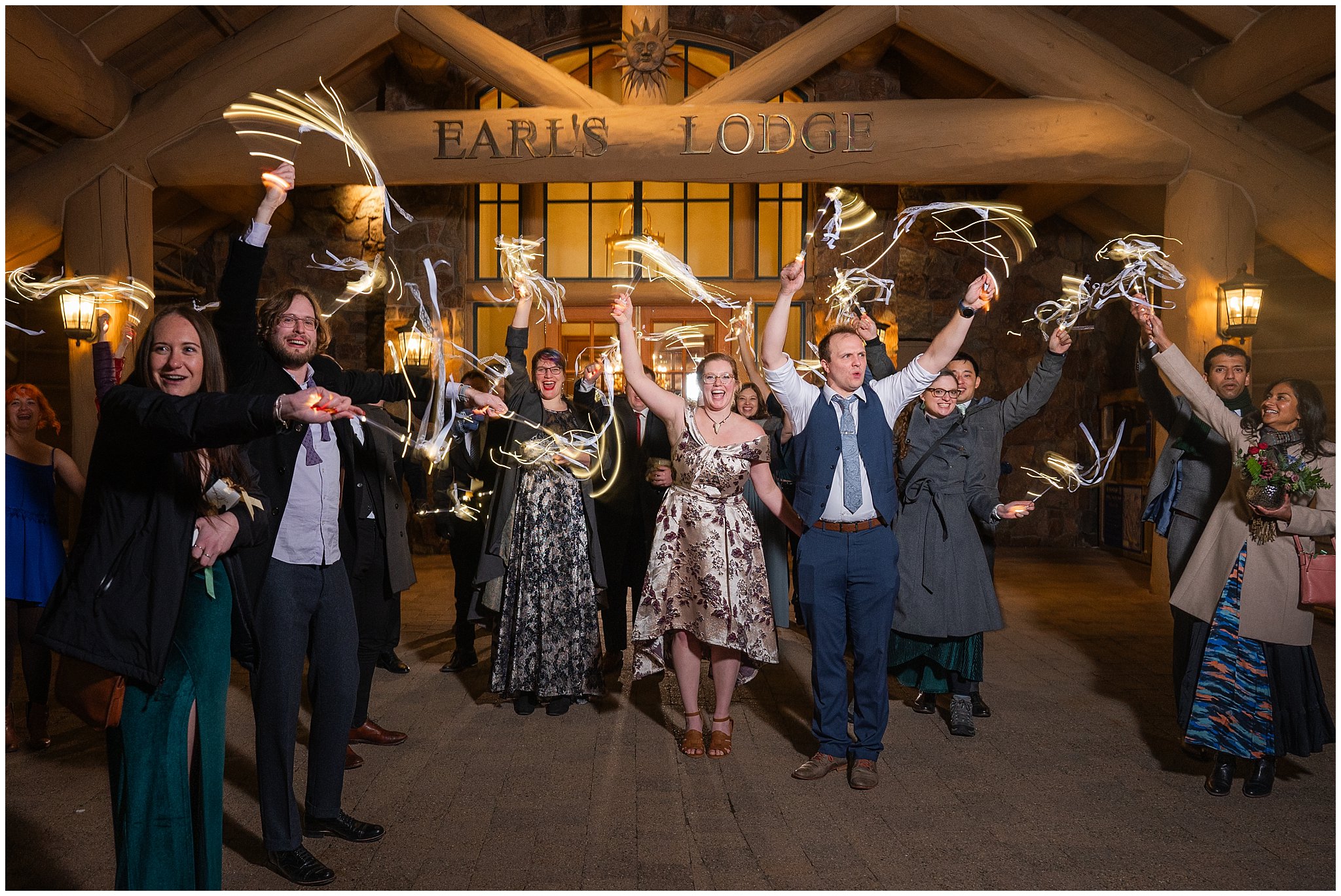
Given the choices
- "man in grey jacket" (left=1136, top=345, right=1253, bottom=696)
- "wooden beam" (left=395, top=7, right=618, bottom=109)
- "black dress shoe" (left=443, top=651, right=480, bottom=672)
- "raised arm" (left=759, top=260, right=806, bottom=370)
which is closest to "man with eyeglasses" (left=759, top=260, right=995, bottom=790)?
"raised arm" (left=759, top=260, right=806, bottom=370)

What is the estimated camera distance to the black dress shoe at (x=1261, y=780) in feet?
12.6

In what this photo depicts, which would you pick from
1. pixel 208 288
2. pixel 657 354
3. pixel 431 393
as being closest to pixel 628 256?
pixel 657 354

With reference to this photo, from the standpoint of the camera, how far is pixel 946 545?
4.80 m

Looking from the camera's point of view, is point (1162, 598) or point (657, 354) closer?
point (1162, 598)

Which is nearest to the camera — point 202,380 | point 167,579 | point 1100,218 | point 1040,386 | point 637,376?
point 167,579

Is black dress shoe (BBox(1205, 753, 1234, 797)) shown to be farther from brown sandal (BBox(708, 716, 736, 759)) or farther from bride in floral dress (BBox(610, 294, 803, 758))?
brown sandal (BBox(708, 716, 736, 759))

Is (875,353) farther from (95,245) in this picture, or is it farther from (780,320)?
(95,245)

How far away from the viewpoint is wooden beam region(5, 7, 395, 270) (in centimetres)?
820

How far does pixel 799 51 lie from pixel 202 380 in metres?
7.51

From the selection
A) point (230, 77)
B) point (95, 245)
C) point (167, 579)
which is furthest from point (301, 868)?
point (230, 77)

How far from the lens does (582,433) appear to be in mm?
5293

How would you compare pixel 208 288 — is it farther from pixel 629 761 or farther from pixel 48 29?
pixel 629 761

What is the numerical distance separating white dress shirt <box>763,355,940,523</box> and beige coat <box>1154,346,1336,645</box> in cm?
113

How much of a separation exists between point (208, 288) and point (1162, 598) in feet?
41.0
